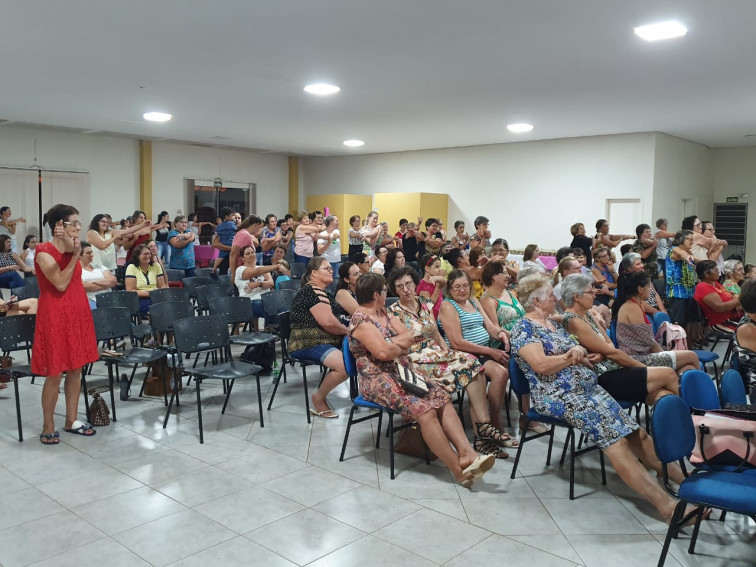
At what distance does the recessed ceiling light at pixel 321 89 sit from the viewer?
289 inches

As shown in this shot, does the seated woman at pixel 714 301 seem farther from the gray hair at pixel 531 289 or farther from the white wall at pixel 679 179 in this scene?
the white wall at pixel 679 179

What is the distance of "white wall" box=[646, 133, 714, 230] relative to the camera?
460 inches

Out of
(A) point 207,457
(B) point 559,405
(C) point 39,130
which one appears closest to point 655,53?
(B) point 559,405

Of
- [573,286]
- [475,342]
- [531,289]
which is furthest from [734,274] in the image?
[531,289]

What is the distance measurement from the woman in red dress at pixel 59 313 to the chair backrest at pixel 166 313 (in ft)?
3.41

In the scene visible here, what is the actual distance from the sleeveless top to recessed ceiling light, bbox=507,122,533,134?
6.44 m

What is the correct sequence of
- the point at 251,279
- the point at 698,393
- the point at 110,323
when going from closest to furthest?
the point at 698,393 < the point at 110,323 < the point at 251,279

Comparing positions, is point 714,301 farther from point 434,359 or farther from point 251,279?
point 251,279

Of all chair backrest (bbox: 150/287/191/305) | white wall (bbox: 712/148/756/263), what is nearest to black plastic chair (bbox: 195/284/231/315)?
chair backrest (bbox: 150/287/191/305)

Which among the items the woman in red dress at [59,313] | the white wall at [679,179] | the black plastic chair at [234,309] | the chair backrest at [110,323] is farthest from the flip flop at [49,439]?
the white wall at [679,179]

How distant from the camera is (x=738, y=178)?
13883 mm

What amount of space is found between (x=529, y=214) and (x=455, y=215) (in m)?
1.78

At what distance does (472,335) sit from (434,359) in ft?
1.72

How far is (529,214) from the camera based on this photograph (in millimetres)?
13172
